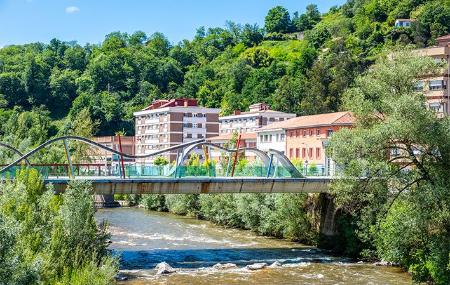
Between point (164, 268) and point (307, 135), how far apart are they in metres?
39.7

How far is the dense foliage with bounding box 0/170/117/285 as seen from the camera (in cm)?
1778

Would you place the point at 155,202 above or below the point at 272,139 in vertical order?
below

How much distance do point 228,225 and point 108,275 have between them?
3464cm

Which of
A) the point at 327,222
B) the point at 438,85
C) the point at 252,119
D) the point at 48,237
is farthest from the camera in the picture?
the point at 252,119

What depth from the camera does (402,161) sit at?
34.2 meters

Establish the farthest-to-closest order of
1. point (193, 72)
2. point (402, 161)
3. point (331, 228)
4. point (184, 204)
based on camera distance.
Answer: point (193, 72) → point (184, 204) → point (331, 228) → point (402, 161)

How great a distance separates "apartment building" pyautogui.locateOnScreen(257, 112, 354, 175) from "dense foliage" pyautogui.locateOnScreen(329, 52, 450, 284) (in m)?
31.1

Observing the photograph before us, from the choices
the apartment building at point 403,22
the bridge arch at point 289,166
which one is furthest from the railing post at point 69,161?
the apartment building at point 403,22

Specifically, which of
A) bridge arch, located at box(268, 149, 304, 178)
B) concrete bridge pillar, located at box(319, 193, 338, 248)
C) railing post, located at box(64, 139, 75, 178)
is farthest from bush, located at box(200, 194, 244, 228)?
railing post, located at box(64, 139, 75, 178)

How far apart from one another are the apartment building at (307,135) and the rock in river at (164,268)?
2955cm

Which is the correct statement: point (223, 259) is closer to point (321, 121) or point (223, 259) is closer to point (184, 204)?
point (184, 204)

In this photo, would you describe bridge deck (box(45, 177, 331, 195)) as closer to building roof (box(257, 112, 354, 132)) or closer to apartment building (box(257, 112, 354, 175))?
building roof (box(257, 112, 354, 132))

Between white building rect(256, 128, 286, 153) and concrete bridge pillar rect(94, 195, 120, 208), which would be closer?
white building rect(256, 128, 286, 153)

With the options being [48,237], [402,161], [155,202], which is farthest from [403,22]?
[48,237]
